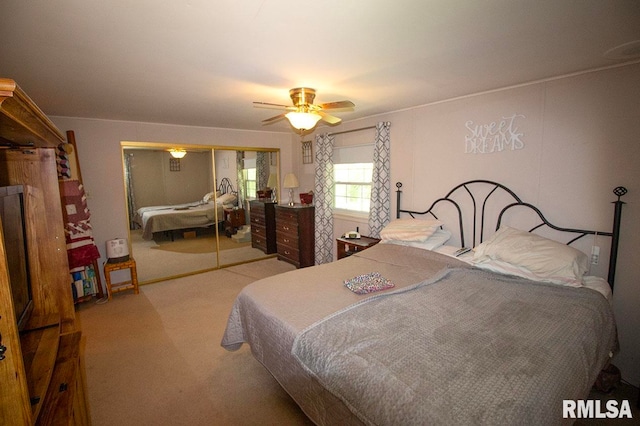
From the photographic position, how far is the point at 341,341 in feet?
4.93

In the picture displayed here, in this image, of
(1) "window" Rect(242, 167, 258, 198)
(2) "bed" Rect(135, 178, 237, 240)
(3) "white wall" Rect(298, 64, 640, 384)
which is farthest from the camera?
(1) "window" Rect(242, 167, 258, 198)

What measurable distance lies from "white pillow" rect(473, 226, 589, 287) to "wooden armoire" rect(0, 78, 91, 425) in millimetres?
2782

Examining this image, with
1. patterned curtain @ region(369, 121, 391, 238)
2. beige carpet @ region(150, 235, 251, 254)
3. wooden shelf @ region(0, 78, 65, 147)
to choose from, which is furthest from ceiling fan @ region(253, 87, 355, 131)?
beige carpet @ region(150, 235, 251, 254)

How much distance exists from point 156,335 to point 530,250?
342cm

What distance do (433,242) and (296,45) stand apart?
88.7 inches

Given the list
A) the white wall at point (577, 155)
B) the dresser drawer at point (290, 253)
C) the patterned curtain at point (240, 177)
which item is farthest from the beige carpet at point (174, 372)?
the patterned curtain at point (240, 177)

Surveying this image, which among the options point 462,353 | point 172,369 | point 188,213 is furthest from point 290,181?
point 462,353

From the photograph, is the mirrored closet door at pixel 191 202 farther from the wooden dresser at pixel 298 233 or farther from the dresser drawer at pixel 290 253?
the wooden dresser at pixel 298 233

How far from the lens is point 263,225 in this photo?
17.1 feet

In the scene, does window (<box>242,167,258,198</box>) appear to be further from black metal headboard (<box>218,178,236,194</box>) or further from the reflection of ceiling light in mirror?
the reflection of ceiling light in mirror

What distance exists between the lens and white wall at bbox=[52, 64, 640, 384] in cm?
209

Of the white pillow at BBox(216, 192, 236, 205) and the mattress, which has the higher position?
the white pillow at BBox(216, 192, 236, 205)

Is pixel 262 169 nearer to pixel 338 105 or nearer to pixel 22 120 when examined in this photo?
pixel 338 105

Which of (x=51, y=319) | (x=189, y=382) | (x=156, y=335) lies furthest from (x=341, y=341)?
(x=156, y=335)
